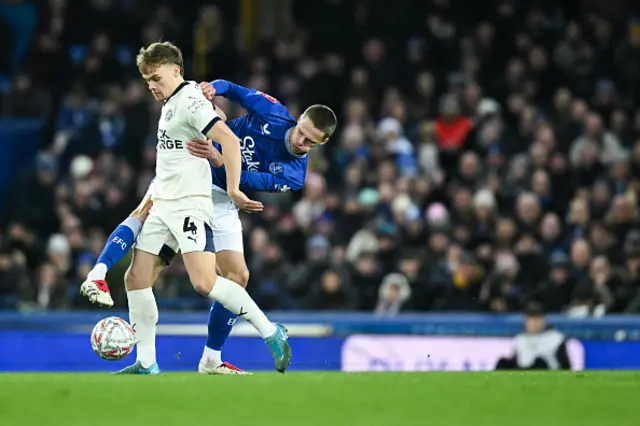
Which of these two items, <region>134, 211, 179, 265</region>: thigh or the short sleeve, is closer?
the short sleeve

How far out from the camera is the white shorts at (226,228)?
9383 millimetres

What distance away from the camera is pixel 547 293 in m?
14.3

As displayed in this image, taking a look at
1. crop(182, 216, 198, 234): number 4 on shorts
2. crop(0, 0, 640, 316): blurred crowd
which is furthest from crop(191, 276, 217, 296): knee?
crop(0, 0, 640, 316): blurred crowd

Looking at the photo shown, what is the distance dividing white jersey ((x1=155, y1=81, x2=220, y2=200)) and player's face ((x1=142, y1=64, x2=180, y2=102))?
0.05 meters

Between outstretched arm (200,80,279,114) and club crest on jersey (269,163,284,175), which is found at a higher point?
outstretched arm (200,80,279,114)

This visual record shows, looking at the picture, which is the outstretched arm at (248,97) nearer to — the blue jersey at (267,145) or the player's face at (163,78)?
the blue jersey at (267,145)

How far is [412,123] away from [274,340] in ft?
28.7

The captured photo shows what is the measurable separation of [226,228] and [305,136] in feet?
2.71

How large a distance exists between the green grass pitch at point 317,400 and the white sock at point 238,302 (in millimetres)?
380

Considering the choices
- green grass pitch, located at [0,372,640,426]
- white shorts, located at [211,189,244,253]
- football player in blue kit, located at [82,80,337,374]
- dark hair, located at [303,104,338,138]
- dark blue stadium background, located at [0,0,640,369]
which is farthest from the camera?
dark blue stadium background, located at [0,0,640,369]

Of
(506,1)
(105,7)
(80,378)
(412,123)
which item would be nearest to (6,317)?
(80,378)

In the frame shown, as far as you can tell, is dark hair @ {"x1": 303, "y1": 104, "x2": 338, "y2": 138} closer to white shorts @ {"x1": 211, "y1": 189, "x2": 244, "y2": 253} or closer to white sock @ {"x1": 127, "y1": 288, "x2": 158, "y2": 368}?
white shorts @ {"x1": 211, "y1": 189, "x2": 244, "y2": 253}

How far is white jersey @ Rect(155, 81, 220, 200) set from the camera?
8781 millimetres

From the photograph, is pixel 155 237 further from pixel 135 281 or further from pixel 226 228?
pixel 226 228
